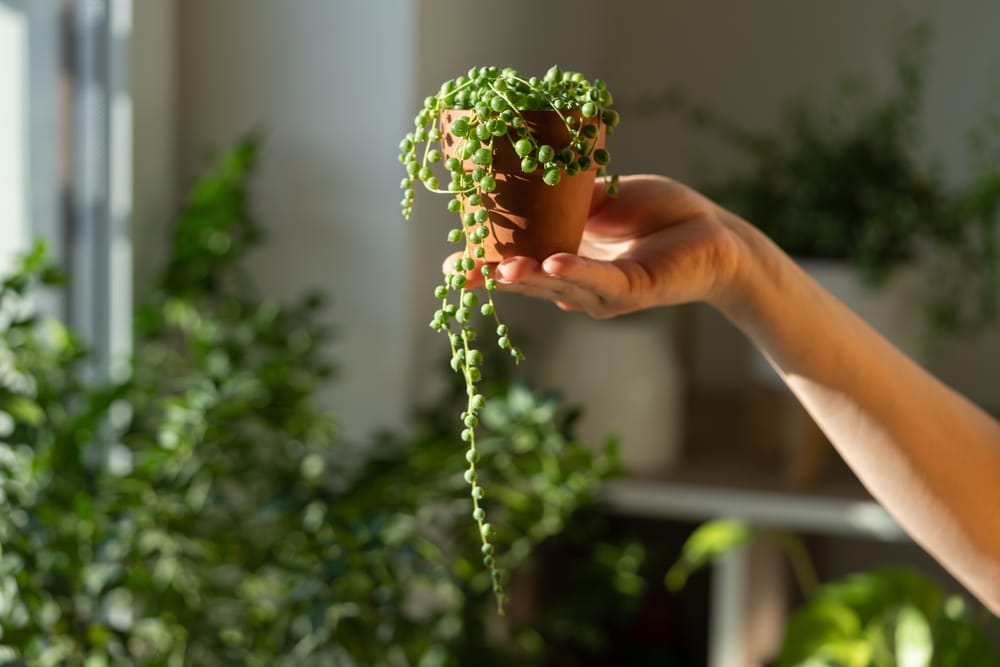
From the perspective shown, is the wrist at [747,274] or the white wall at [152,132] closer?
the wrist at [747,274]

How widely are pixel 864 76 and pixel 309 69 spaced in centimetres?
114

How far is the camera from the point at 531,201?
73 centimetres

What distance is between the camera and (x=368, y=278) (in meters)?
1.60

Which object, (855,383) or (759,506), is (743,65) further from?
(855,383)

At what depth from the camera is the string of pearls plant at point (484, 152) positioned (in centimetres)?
70

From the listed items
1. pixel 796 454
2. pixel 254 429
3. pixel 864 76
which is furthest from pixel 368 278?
pixel 864 76

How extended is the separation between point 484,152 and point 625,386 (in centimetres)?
116

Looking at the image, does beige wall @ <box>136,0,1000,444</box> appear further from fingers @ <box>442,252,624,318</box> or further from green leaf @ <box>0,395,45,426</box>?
fingers @ <box>442,252,624,318</box>

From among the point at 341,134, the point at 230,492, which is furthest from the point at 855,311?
the point at 230,492

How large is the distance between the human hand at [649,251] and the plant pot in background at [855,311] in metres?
0.87

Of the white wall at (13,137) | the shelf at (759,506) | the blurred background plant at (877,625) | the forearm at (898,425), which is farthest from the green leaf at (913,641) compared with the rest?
the white wall at (13,137)

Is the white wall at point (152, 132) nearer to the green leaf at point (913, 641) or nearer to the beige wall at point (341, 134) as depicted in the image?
the beige wall at point (341, 134)

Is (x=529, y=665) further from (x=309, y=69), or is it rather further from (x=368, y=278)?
(x=309, y=69)

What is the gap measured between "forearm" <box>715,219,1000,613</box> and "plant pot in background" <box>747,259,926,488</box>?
2.45 feet
